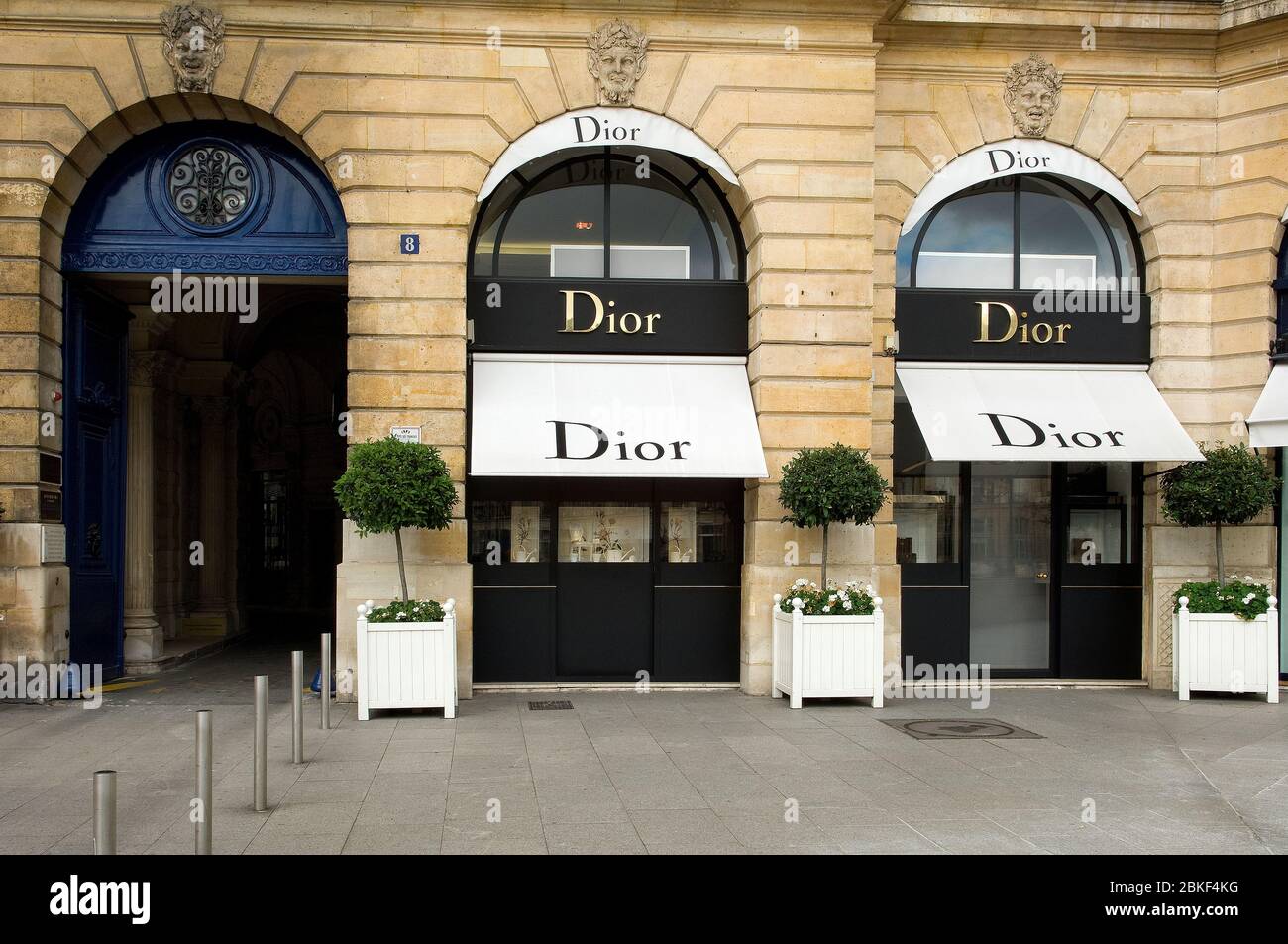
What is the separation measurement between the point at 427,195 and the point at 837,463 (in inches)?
225

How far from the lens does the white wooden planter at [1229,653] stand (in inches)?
515

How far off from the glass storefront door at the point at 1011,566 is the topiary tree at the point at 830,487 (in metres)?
2.66

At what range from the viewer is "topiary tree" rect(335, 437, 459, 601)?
11359mm

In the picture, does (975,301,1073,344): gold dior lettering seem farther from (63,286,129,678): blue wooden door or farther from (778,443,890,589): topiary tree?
(63,286,129,678): blue wooden door

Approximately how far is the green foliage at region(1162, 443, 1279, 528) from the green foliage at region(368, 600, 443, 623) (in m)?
Result: 9.08

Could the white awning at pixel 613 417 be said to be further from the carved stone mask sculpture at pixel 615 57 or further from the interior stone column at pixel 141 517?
the interior stone column at pixel 141 517

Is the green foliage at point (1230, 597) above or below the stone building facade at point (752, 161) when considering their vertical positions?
below

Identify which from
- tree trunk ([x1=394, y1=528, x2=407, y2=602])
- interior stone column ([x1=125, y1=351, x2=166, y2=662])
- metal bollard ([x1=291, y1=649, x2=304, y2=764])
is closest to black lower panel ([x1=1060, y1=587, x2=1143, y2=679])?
tree trunk ([x1=394, y1=528, x2=407, y2=602])

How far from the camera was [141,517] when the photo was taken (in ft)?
56.3

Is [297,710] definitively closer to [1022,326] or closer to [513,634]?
[513,634]

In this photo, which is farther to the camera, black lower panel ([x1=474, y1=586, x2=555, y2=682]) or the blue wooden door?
black lower panel ([x1=474, y1=586, x2=555, y2=682])
